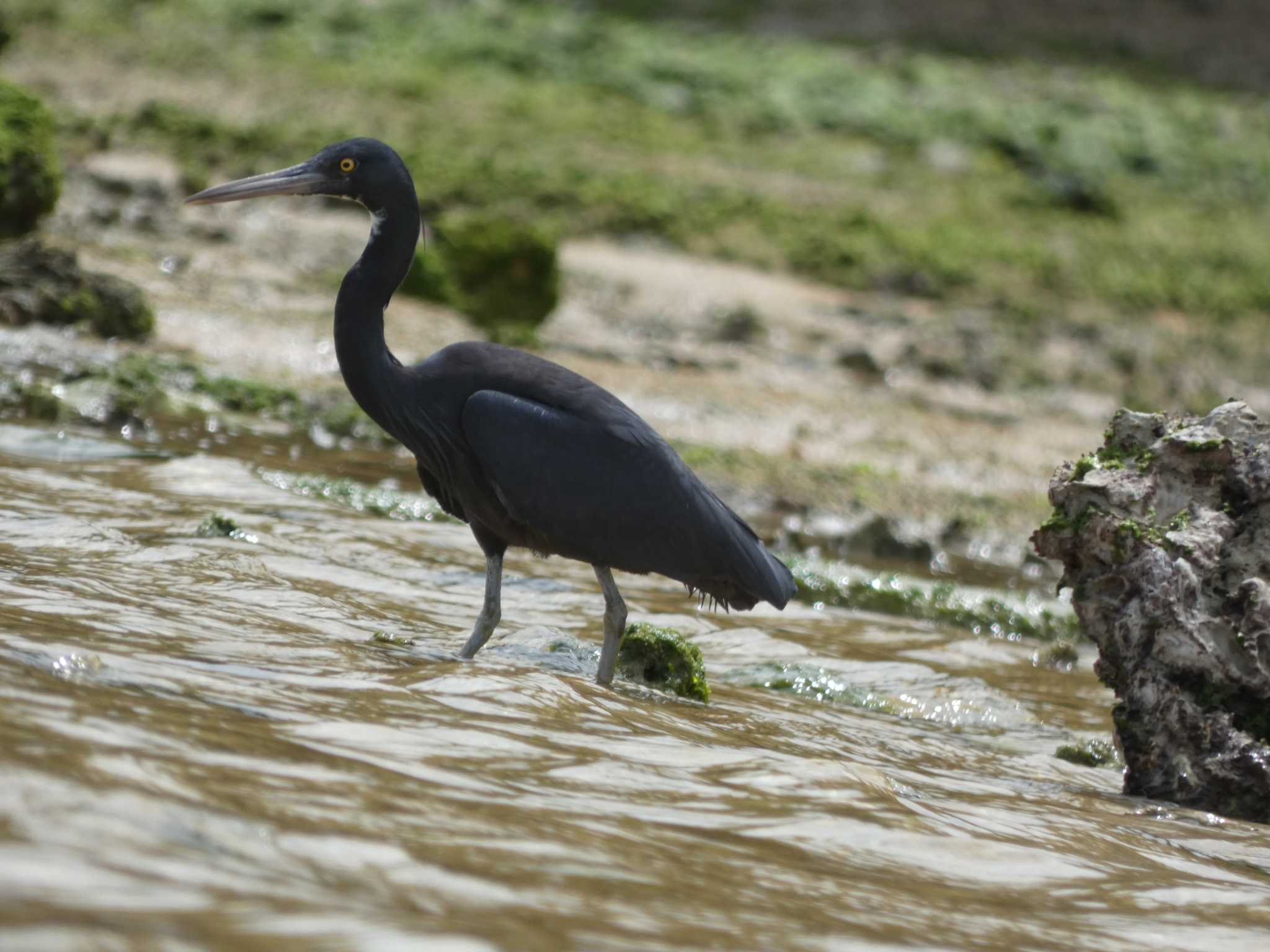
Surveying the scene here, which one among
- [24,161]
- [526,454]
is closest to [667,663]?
[526,454]

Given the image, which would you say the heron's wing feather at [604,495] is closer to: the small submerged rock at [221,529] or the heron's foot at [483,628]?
the heron's foot at [483,628]

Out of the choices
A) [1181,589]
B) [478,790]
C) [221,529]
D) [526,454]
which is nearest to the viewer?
[478,790]

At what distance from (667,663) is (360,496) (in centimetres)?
326

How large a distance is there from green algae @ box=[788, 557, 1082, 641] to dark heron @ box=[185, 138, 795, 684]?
281 centimetres

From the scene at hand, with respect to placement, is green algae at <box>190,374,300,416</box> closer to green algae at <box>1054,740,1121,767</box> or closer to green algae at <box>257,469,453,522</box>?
green algae at <box>257,469,453,522</box>

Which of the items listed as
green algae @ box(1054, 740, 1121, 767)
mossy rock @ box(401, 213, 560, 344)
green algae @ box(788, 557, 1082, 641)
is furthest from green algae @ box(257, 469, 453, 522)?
mossy rock @ box(401, 213, 560, 344)

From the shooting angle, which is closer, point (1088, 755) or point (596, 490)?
point (596, 490)

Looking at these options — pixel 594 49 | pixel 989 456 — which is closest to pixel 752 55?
pixel 594 49

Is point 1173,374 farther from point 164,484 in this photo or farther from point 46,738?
point 46,738

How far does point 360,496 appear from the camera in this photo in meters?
8.91

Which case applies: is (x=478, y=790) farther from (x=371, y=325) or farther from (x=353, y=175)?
(x=353, y=175)

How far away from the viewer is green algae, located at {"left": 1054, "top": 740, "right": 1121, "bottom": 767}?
21.0 feet

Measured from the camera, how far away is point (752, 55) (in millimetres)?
30188

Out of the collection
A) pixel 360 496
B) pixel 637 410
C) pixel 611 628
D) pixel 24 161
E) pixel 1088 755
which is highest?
pixel 24 161
